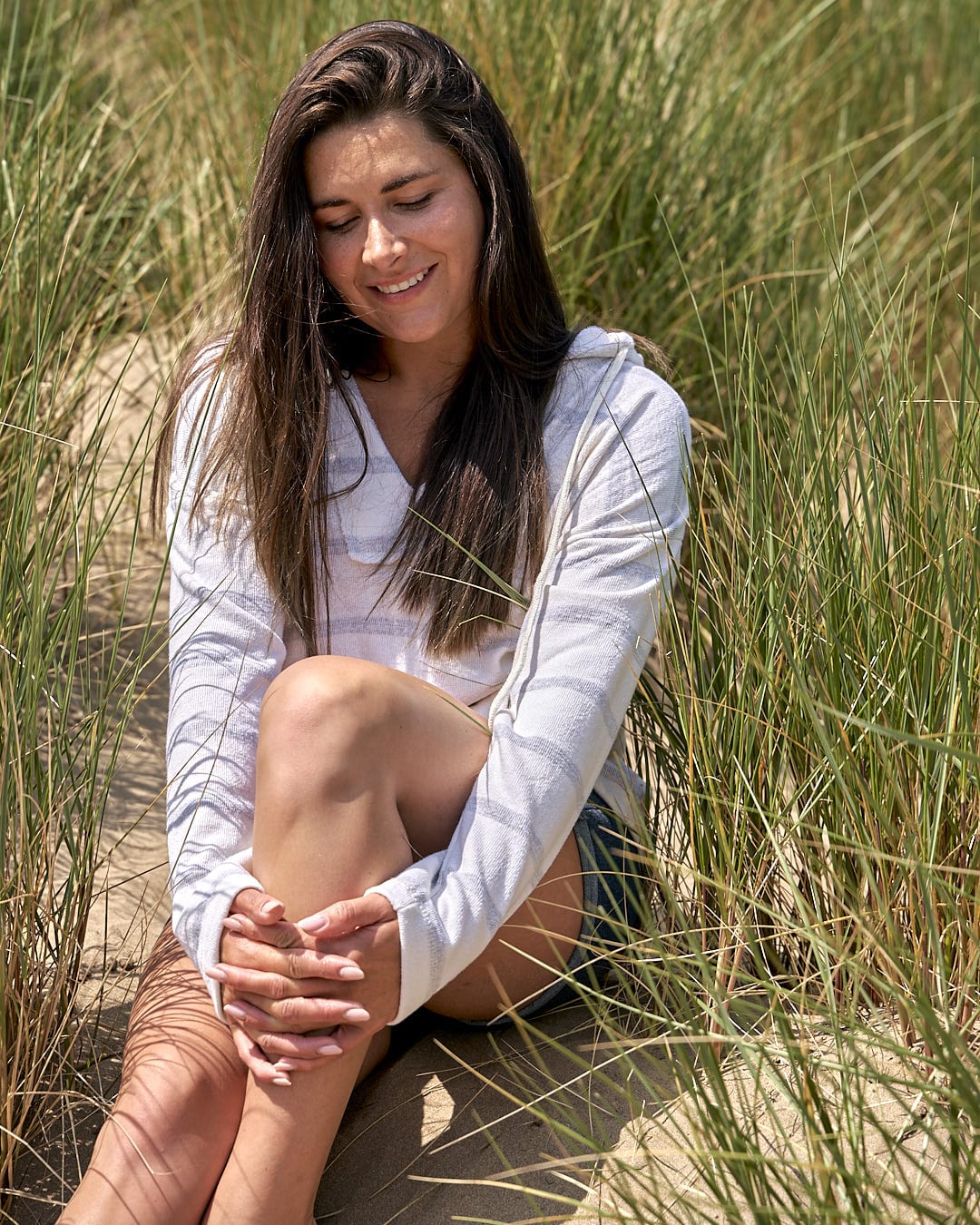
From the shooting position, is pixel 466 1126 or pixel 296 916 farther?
pixel 466 1126

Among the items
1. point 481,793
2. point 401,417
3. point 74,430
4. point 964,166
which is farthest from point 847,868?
point 964,166

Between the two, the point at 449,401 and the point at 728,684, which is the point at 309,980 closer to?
the point at 728,684

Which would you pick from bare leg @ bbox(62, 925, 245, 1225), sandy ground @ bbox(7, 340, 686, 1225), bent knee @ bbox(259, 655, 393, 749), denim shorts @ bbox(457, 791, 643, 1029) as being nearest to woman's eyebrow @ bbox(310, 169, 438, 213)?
sandy ground @ bbox(7, 340, 686, 1225)

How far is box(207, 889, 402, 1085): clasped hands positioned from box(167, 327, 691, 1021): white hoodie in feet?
0.09

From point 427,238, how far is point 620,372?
11.6 inches

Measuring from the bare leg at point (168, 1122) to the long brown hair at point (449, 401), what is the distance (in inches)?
20.2

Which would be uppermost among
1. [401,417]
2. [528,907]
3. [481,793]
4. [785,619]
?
[401,417]

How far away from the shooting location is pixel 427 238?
175cm

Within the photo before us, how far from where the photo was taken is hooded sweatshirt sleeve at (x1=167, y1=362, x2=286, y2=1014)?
1.58 metres

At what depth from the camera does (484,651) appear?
179 cm

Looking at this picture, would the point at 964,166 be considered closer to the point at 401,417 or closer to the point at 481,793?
the point at 401,417

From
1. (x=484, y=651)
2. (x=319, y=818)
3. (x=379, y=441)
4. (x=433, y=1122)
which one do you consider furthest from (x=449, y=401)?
(x=433, y=1122)

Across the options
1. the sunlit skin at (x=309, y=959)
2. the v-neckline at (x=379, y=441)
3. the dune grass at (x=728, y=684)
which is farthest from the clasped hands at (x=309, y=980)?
the v-neckline at (x=379, y=441)

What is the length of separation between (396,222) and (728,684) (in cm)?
69
